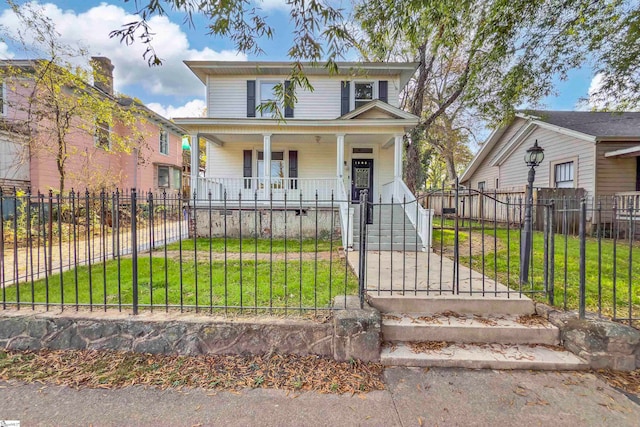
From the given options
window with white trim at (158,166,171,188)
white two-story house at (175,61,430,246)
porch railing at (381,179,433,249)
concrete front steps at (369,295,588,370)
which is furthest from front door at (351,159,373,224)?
window with white trim at (158,166,171,188)

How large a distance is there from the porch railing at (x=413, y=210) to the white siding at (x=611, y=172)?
24.6 feet

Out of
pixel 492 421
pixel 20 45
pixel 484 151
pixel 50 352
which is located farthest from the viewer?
pixel 484 151

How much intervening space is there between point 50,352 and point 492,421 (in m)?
4.36

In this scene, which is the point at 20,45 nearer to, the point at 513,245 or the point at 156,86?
the point at 156,86

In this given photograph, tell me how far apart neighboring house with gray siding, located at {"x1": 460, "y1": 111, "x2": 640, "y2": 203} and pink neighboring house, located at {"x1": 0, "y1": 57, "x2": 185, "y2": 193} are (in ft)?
44.6

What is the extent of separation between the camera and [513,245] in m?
8.04

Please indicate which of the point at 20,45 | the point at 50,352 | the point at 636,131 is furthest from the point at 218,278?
A: the point at 636,131

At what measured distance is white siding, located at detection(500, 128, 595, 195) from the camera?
10.9 meters

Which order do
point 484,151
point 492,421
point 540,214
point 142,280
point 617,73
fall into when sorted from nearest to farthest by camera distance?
point 492,421 < point 142,280 < point 617,73 < point 540,214 < point 484,151

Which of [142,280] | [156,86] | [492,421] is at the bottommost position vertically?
[492,421]

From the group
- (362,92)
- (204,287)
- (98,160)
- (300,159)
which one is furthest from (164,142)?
(204,287)

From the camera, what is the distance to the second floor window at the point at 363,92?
12.5m

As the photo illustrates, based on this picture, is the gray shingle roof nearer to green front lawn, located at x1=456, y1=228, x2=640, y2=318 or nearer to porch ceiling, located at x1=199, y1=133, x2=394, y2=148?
green front lawn, located at x1=456, y1=228, x2=640, y2=318

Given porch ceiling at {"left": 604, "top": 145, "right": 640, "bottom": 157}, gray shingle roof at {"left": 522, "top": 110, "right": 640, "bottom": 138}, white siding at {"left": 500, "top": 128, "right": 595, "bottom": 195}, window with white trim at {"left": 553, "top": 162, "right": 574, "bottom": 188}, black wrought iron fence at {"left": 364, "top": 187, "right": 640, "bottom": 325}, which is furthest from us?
window with white trim at {"left": 553, "top": 162, "right": 574, "bottom": 188}
